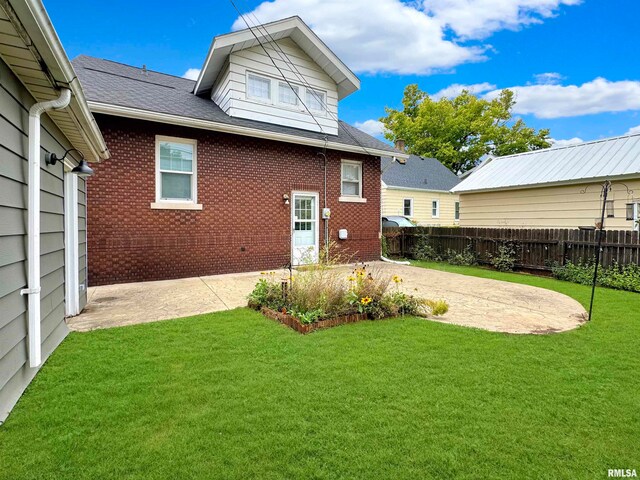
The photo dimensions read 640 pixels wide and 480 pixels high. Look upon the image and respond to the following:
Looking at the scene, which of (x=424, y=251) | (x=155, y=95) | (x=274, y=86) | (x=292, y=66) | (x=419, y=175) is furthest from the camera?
(x=419, y=175)

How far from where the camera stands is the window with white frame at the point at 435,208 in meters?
22.9

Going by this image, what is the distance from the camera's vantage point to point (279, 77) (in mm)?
10000

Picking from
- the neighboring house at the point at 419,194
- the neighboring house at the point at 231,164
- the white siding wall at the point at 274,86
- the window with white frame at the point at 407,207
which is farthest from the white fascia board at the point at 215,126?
the window with white frame at the point at 407,207

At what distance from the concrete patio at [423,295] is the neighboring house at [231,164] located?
0.89 metres

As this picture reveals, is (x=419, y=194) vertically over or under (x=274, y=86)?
under

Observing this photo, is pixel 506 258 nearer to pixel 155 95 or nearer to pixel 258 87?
pixel 258 87

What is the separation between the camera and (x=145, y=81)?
10.1 metres

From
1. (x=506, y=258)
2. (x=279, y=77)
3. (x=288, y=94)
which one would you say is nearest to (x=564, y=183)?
(x=506, y=258)

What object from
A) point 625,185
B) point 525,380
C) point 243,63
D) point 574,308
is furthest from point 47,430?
point 625,185

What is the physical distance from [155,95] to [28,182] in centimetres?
688

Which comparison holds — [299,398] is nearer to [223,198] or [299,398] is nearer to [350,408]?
[350,408]

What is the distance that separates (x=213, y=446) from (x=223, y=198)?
7309 mm

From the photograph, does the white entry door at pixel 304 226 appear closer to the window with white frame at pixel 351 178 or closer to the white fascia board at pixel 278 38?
the window with white frame at pixel 351 178

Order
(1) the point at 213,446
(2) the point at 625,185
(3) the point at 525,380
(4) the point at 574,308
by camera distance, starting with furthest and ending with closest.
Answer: (2) the point at 625,185 → (4) the point at 574,308 → (3) the point at 525,380 → (1) the point at 213,446
